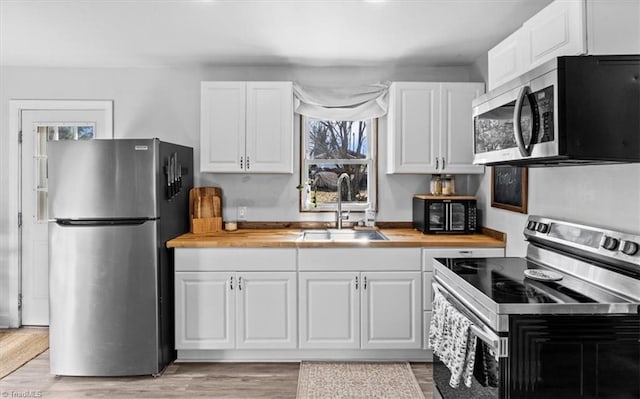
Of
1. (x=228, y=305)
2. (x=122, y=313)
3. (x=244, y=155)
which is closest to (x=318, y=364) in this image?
(x=228, y=305)

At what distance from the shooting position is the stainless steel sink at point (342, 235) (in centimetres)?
338

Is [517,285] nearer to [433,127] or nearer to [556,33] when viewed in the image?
[556,33]

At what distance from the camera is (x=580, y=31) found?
1.74m

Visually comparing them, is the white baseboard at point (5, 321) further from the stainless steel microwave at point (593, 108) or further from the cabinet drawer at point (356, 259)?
the stainless steel microwave at point (593, 108)

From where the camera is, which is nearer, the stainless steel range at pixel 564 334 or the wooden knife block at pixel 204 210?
the stainless steel range at pixel 564 334

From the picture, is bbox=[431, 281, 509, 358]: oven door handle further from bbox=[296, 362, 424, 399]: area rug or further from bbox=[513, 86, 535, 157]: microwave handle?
bbox=[296, 362, 424, 399]: area rug

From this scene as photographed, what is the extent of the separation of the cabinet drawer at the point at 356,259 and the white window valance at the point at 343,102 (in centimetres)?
124

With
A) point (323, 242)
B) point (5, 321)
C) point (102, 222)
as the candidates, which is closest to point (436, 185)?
point (323, 242)

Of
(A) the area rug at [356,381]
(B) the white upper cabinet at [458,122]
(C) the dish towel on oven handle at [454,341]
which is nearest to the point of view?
(C) the dish towel on oven handle at [454,341]

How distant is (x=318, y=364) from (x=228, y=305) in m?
0.77

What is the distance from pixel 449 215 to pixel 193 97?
2.37 metres

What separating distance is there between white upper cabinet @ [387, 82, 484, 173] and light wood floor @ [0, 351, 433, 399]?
1510 mm

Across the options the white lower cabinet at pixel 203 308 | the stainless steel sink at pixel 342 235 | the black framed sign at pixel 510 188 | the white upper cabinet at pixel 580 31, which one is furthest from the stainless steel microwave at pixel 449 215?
the white lower cabinet at pixel 203 308

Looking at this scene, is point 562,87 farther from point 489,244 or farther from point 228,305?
point 228,305
